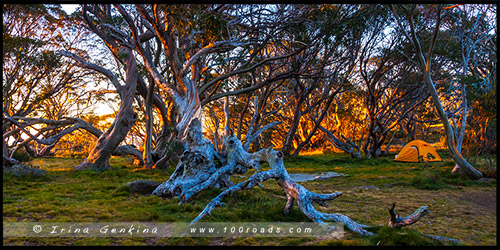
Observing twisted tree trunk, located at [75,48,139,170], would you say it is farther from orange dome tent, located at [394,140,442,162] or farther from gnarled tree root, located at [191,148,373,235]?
orange dome tent, located at [394,140,442,162]

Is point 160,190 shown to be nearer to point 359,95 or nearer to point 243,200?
point 243,200

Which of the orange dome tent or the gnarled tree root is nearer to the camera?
the gnarled tree root

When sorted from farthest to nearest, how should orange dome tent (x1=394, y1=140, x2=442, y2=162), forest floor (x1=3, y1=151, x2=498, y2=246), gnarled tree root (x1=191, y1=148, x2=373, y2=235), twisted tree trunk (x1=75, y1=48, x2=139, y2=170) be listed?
orange dome tent (x1=394, y1=140, x2=442, y2=162) → twisted tree trunk (x1=75, y1=48, x2=139, y2=170) → gnarled tree root (x1=191, y1=148, x2=373, y2=235) → forest floor (x1=3, y1=151, x2=498, y2=246)

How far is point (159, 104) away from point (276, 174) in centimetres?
1032

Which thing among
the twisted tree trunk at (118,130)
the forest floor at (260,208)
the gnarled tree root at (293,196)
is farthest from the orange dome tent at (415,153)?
the gnarled tree root at (293,196)

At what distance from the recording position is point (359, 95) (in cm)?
2502

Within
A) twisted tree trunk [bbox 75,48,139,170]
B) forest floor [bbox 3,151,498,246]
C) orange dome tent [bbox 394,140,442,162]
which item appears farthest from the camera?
orange dome tent [bbox 394,140,442,162]

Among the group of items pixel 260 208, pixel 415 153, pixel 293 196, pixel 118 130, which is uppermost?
pixel 118 130

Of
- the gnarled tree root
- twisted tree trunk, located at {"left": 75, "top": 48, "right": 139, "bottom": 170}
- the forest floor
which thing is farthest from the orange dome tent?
the gnarled tree root

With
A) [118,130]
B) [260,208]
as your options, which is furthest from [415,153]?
[118,130]

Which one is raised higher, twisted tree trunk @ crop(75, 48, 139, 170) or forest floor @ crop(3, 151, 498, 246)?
twisted tree trunk @ crop(75, 48, 139, 170)

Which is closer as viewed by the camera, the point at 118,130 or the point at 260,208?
the point at 260,208

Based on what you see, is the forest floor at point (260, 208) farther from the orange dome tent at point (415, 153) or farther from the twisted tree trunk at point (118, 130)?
the orange dome tent at point (415, 153)

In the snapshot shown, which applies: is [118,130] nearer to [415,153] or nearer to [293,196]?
[293,196]
